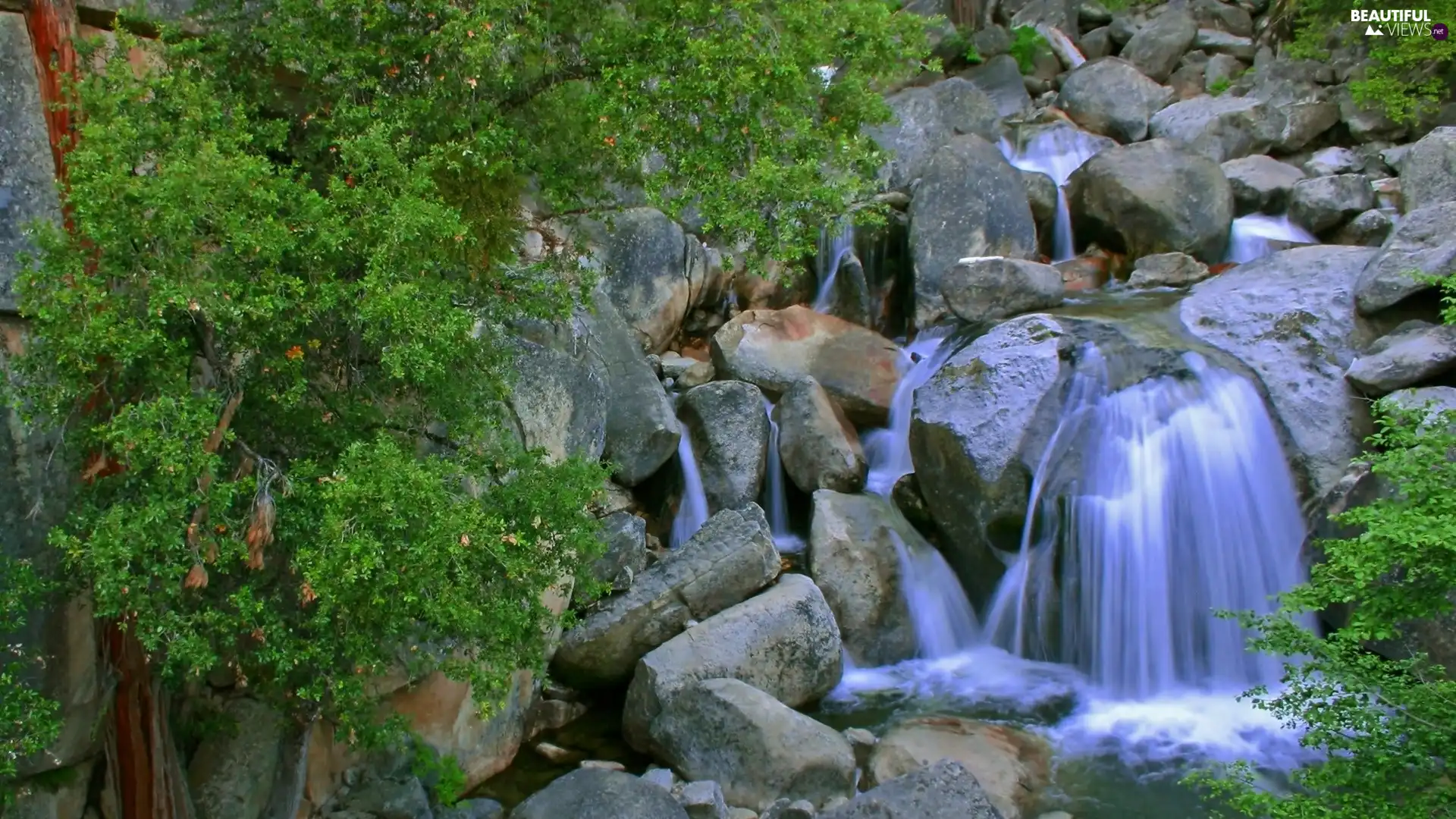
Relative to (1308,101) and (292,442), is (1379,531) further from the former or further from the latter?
(1308,101)

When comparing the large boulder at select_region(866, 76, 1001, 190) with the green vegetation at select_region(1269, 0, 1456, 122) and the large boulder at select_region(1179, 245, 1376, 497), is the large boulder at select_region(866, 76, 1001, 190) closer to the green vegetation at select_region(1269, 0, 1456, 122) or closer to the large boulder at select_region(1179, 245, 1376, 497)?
the green vegetation at select_region(1269, 0, 1456, 122)

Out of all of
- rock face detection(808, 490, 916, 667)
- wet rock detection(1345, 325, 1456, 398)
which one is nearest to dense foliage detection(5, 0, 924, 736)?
rock face detection(808, 490, 916, 667)

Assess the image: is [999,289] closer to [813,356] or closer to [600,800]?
[813,356]

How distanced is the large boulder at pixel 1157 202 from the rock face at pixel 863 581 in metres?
6.08

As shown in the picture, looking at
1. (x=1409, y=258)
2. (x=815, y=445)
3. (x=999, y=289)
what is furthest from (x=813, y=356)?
(x=1409, y=258)

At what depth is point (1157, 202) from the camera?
44.2ft

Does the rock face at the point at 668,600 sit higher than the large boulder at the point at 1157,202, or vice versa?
the large boulder at the point at 1157,202

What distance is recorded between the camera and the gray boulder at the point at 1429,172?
1338 cm

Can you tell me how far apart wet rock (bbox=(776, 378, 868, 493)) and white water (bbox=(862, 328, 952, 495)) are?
0.92 feet

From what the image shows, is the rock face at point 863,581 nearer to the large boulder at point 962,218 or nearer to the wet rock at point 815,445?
the wet rock at point 815,445

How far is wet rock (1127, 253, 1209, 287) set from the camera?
1279cm

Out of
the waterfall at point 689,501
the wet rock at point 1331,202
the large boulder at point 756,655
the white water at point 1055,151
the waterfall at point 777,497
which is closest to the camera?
the large boulder at point 756,655

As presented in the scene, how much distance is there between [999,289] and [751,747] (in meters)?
6.51

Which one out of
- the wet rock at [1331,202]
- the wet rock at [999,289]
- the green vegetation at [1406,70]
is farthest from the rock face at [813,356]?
the green vegetation at [1406,70]
